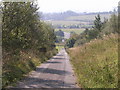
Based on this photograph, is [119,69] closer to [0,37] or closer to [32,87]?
[32,87]

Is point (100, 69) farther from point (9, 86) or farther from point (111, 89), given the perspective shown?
point (9, 86)

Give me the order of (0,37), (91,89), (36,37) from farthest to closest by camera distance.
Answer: (36,37) < (0,37) < (91,89)

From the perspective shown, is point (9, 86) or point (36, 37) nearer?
point (9, 86)

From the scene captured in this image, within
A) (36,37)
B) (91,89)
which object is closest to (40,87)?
(91,89)

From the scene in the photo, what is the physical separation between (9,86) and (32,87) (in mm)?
1382

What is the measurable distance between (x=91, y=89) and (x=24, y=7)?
12.6 m

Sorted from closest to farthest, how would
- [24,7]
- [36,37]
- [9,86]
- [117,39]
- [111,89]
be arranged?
[111,89] → [9,86] → [117,39] → [24,7] → [36,37]

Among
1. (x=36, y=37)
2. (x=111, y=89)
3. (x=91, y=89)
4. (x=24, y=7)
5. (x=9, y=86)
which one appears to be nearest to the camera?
(x=111, y=89)

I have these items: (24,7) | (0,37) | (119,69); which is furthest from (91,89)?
(24,7)

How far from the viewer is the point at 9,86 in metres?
17.1

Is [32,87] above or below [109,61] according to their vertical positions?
below

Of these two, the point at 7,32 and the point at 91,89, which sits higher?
the point at 7,32

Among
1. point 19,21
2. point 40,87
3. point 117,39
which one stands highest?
point 19,21

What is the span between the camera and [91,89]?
14.9 metres
